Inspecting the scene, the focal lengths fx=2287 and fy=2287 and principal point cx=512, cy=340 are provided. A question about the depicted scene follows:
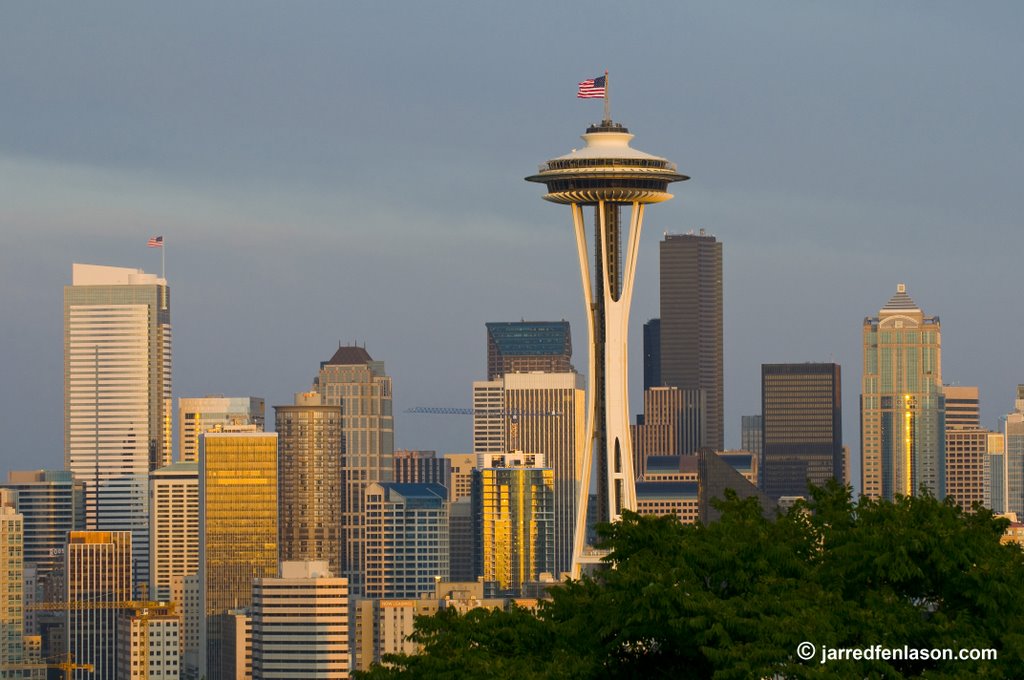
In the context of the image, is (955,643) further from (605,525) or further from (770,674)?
(605,525)

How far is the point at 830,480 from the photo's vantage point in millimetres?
50312

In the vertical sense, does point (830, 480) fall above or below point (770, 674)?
above

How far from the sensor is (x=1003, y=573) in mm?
41844

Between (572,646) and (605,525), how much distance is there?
3315 millimetres

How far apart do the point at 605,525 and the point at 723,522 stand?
8.09ft

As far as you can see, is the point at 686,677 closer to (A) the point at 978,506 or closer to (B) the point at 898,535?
(B) the point at 898,535

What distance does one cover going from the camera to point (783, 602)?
4097 cm

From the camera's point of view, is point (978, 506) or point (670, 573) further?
point (978, 506)

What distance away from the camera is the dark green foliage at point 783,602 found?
1582 inches

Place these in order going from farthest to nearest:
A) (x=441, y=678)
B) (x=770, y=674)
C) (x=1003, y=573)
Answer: (x=441, y=678) < (x=1003, y=573) < (x=770, y=674)

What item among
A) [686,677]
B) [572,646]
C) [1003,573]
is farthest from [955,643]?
[572,646]

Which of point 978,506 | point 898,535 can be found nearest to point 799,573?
point 898,535

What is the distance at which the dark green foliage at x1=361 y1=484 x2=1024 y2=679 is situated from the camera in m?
40.2

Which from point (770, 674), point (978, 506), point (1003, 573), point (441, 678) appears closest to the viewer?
point (770, 674)
